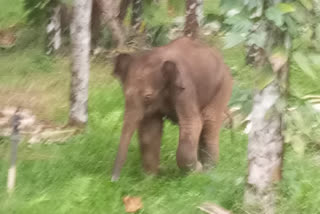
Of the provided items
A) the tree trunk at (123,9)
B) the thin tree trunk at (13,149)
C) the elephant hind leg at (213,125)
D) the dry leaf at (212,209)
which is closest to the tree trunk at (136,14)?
the tree trunk at (123,9)

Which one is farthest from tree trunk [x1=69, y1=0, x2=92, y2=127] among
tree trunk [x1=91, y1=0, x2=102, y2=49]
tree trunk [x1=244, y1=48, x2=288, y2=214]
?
tree trunk [x1=91, y1=0, x2=102, y2=49]

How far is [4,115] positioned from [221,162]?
2.84m

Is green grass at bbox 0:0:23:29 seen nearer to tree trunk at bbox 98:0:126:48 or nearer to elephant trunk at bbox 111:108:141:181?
tree trunk at bbox 98:0:126:48

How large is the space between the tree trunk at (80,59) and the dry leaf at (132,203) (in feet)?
6.55

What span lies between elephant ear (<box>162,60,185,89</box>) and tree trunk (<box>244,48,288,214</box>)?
0.81m

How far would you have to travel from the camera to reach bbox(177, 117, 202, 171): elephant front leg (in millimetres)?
5969

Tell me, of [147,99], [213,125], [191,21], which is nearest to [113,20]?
[191,21]

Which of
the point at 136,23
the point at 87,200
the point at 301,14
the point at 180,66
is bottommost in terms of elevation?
the point at 136,23

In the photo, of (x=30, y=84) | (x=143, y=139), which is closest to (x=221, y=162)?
(x=143, y=139)

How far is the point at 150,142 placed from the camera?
6266 mm

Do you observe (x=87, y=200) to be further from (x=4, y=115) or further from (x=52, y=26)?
(x=52, y=26)

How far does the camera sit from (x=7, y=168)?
20.5ft

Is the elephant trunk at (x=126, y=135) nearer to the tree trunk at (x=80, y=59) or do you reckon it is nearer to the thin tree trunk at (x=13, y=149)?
the thin tree trunk at (x=13, y=149)

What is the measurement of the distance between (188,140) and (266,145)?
97 centimetres
